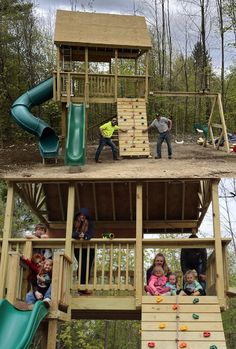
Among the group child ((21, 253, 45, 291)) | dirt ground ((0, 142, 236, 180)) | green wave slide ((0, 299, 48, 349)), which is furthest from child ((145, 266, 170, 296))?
dirt ground ((0, 142, 236, 180))

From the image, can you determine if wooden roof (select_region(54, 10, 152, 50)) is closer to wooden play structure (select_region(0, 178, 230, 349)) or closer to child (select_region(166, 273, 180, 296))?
wooden play structure (select_region(0, 178, 230, 349))

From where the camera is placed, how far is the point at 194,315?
252 inches

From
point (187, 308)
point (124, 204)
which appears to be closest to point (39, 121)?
point (124, 204)

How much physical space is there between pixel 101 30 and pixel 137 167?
6.55m

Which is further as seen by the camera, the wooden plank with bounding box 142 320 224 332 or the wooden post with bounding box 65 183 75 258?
the wooden post with bounding box 65 183 75 258

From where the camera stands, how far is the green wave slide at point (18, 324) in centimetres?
528

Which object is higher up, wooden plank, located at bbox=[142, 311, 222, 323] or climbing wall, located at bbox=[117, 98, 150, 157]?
climbing wall, located at bbox=[117, 98, 150, 157]

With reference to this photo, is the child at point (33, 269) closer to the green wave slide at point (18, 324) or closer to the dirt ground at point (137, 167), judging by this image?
the green wave slide at point (18, 324)

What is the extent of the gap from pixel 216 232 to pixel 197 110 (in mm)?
23070

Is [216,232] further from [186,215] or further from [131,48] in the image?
[131,48]

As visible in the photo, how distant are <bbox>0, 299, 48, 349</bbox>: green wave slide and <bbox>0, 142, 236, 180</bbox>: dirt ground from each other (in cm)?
483

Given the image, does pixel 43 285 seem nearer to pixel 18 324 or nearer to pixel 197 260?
pixel 18 324

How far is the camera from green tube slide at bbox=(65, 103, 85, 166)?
12266 millimetres

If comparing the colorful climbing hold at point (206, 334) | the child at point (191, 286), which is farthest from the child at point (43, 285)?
the colorful climbing hold at point (206, 334)
